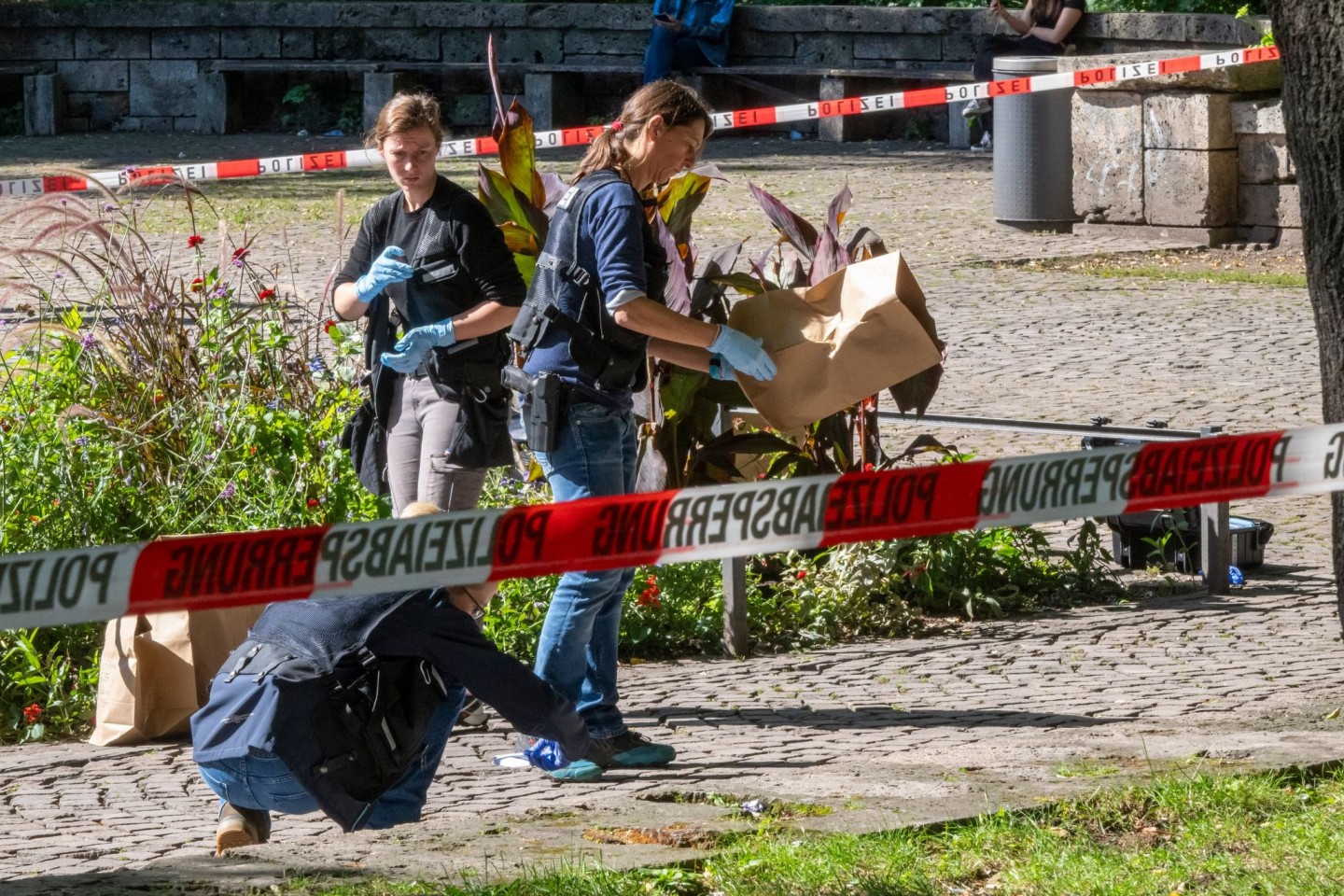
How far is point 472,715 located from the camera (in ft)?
18.5

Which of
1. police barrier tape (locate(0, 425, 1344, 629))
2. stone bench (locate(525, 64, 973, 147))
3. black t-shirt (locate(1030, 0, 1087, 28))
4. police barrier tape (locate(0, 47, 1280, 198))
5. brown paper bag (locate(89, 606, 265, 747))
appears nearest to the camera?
police barrier tape (locate(0, 425, 1344, 629))

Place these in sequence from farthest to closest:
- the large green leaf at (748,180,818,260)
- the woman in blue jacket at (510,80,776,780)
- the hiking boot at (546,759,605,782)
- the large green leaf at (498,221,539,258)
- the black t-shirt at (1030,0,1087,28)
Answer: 1. the black t-shirt at (1030,0,1087,28)
2. the large green leaf at (748,180,818,260)
3. the large green leaf at (498,221,539,258)
4. the hiking boot at (546,759,605,782)
5. the woman in blue jacket at (510,80,776,780)

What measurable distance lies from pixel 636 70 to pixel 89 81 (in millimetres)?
6386

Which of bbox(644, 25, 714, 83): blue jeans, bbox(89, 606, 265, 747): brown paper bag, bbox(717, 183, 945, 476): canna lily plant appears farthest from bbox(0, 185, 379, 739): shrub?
bbox(644, 25, 714, 83): blue jeans

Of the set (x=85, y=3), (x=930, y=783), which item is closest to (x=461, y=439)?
(x=930, y=783)

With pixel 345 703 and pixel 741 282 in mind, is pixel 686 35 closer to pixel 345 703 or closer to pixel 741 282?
pixel 741 282

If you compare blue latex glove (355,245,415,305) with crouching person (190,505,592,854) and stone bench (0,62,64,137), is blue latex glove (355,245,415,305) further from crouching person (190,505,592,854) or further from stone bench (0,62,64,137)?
stone bench (0,62,64,137)

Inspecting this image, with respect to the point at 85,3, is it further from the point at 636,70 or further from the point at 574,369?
the point at 574,369

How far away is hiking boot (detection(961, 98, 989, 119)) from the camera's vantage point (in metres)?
19.6

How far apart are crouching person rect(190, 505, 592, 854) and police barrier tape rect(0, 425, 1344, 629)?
0.47 metres

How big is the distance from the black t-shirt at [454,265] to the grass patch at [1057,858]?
181cm

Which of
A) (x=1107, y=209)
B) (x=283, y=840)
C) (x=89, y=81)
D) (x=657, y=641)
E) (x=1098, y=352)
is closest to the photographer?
(x=283, y=840)

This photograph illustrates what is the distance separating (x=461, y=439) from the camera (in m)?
5.38

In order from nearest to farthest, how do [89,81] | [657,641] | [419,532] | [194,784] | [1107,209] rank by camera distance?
[419,532], [194,784], [657,641], [1107,209], [89,81]
